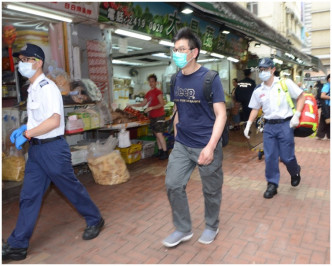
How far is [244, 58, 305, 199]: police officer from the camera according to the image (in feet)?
14.7

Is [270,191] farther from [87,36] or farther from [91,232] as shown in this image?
[87,36]

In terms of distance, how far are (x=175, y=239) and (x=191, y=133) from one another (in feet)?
3.74

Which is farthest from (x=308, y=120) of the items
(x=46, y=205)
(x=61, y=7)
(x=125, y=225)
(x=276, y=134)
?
(x=61, y=7)

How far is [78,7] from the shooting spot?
18.4ft

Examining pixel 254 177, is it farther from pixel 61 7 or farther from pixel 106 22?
pixel 61 7

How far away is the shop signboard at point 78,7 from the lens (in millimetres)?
5129

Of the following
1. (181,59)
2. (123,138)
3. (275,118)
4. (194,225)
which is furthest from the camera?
(123,138)

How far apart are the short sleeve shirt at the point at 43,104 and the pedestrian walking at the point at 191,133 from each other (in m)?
1.22

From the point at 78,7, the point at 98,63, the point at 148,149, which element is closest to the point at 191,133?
the point at 78,7

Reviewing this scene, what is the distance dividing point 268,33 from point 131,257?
291 inches

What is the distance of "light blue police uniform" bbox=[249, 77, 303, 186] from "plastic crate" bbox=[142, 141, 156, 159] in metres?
3.54

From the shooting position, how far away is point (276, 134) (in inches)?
179

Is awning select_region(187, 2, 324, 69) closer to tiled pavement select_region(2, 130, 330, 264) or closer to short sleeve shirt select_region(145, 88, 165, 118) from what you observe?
short sleeve shirt select_region(145, 88, 165, 118)

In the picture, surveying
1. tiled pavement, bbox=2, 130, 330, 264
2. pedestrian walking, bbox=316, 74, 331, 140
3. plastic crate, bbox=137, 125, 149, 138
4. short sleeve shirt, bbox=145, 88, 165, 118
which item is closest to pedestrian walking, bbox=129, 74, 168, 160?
short sleeve shirt, bbox=145, 88, 165, 118
